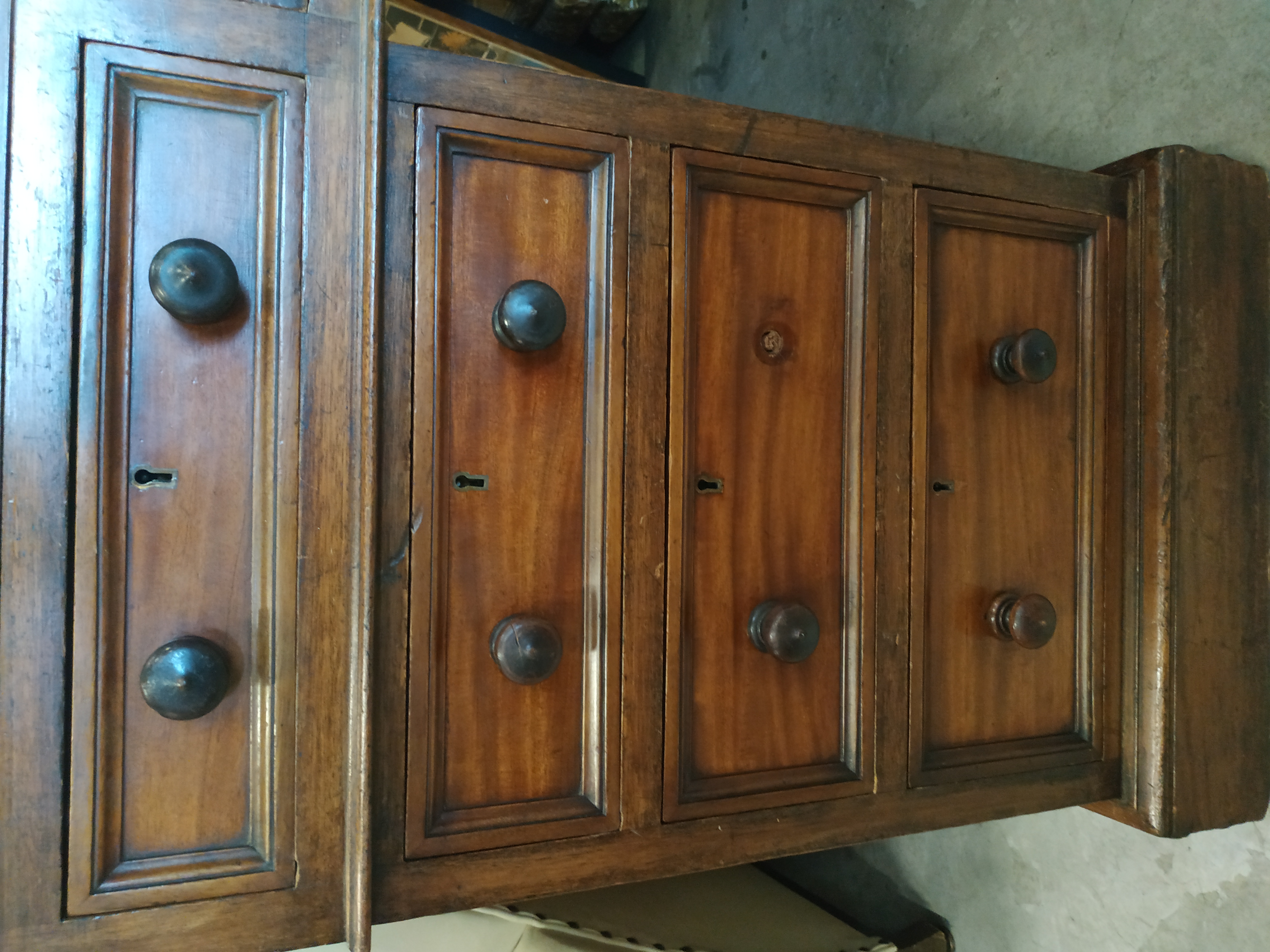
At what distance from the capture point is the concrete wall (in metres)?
1.23

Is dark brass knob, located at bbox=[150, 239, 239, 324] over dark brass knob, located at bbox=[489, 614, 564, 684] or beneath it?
over

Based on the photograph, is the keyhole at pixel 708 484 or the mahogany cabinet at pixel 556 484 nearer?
the mahogany cabinet at pixel 556 484

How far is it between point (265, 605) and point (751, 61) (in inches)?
83.8

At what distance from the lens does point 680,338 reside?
3.34 ft

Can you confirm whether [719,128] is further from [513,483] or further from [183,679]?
[183,679]

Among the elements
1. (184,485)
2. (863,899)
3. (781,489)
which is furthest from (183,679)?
(863,899)

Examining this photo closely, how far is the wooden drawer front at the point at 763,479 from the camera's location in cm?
103


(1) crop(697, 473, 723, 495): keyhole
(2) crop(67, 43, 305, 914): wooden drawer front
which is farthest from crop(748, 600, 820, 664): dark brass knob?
(2) crop(67, 43, 305, 914): wooden drawer front

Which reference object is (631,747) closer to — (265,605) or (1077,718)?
(265,605)

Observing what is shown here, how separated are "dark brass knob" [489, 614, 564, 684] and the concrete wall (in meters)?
1.12

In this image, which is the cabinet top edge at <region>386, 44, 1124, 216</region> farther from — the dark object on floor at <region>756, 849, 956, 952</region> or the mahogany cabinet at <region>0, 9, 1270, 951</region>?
the dark object on floor at <region>756, 849, 956, 952</region>

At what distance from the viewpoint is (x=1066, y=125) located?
4.81 ft

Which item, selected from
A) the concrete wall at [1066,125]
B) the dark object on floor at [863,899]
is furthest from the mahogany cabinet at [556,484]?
the dark object on floor at [863,899]

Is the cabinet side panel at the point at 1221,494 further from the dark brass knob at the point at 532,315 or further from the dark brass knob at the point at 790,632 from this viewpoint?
the dark brass knob at the point at 532,315
